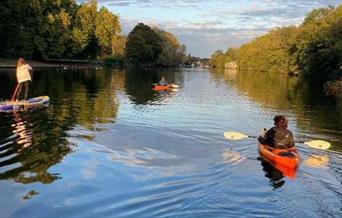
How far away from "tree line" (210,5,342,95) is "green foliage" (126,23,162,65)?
38.3 metres

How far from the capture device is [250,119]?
29.5 metres

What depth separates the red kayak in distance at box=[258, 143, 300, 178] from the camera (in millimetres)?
15711

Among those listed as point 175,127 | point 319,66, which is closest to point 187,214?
point 175,127

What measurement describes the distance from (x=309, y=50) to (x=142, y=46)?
67890mm

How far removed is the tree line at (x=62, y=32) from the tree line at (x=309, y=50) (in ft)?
137

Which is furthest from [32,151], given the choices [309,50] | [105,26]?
[105,26]

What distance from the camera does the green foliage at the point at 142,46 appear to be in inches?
6038

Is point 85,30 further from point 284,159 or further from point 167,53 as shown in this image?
point 284,159

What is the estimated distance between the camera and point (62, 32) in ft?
340

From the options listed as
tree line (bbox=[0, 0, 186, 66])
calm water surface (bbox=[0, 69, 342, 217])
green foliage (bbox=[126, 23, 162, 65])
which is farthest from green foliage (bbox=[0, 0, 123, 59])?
calm water surface (bbox=[0, 69, 342, 217])

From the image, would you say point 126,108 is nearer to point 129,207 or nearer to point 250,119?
point 250,119

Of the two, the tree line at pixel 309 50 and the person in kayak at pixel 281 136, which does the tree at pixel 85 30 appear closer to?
the tree line at pixel 309 50

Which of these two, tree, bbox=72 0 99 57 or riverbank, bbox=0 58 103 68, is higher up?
tree, bbox=72 0 99 57

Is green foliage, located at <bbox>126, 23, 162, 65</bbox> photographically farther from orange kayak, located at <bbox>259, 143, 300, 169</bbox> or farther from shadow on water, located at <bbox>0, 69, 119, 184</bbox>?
orange kayak, located at <bbox>259, 143, 300, 169</bbox>
